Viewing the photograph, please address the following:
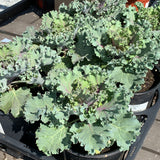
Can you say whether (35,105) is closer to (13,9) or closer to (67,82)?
(67,82)

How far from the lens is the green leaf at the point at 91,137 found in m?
1.46

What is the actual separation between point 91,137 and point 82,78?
38 cm

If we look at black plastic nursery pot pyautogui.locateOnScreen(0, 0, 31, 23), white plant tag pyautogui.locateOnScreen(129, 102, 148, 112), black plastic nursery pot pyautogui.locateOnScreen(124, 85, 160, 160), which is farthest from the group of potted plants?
black plastic nursery pot pyautogui.locateOnScreen(0, 0, 31, 23)

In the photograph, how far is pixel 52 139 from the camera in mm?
1580

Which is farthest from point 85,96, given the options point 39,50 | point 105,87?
point 39,50

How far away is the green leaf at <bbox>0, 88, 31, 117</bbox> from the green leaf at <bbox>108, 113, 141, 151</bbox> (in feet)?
2.25

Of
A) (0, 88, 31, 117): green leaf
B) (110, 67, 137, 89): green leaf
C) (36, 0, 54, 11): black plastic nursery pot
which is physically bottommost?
(0, 88, 31, 117): green leaf

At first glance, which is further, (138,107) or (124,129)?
(138,107)

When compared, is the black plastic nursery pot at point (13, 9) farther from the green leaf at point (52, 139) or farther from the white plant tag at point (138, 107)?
the green leaf at point (52, 139)

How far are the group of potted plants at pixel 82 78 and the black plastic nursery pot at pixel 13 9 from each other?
6.64ft

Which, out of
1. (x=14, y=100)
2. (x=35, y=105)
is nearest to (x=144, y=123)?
(x=35, y=105)

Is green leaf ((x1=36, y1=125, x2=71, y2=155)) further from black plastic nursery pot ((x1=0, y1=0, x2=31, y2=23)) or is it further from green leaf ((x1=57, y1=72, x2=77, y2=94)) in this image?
black plastic nursery pot ((x1=0, y1=0, x2=31, y2=23))

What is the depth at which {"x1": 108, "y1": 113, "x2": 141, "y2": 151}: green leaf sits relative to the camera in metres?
1.52

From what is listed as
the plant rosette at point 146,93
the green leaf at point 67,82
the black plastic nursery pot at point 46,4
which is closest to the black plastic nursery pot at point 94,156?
the green leaf at point 67,82
